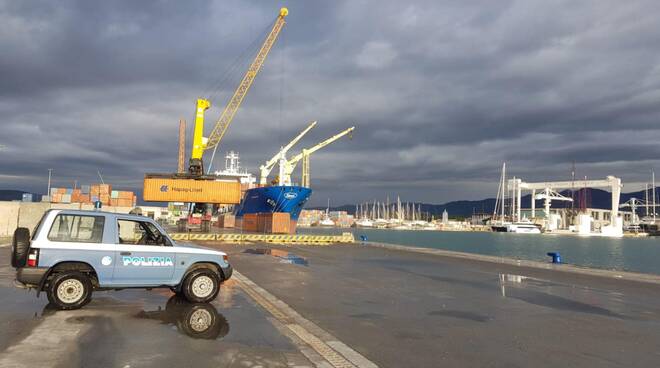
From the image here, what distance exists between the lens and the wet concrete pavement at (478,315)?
6633 millimetres

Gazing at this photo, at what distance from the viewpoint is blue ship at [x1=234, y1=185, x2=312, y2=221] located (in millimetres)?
62750

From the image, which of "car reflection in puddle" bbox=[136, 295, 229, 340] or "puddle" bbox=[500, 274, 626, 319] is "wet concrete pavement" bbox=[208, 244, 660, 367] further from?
"car reflection in puddle" bbox=[136, 295, 229, 340]

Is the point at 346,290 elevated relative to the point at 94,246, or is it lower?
lower

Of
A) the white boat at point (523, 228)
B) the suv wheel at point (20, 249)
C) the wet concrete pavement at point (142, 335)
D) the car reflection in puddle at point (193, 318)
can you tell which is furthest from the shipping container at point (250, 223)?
the white boat at point (523, 228)

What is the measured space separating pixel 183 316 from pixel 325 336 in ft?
9.48

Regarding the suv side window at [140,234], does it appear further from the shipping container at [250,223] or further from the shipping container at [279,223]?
the shipping container at [250,223]

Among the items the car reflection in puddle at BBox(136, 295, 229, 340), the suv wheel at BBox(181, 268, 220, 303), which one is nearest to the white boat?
the suv wheel at BBox(181, 268, 220, 303)

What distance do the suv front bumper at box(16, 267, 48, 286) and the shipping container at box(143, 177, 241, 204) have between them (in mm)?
49602

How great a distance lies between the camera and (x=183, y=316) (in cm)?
855

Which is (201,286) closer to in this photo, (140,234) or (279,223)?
(140,234)

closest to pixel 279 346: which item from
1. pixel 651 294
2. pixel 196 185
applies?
pixel 651 294

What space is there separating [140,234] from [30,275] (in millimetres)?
2143

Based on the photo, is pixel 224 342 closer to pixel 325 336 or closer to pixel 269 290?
pixel 325 336

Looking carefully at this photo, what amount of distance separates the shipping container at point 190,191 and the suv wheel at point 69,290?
4934 cm
